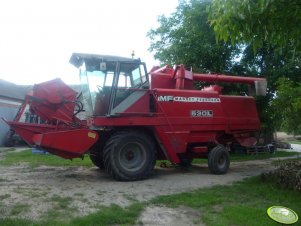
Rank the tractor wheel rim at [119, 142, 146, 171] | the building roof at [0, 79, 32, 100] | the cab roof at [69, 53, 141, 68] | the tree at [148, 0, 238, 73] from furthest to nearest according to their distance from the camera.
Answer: the building roof at [0, 79, 32, 100], the tree at [148, 0, 238, 73], the cab roof at [69, 53, 141, 68], the tractor wheel rim at [119, 142, 146, 171]

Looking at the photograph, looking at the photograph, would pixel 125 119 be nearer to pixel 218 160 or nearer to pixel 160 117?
pixel 160 117

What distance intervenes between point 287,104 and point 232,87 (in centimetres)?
814

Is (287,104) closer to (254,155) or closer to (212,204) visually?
(212,204)

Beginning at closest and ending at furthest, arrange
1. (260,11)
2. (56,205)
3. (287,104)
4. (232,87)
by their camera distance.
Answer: (260,11) < (56,205) < (287,104) < (232,87)

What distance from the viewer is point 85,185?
32.3 feet

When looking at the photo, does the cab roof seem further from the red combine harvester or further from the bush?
the bush

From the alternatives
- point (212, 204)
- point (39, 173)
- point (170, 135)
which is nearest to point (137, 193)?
point (212, 204)

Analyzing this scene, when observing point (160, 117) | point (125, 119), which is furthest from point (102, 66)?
point (160, 117)

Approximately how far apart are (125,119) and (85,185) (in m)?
2.08

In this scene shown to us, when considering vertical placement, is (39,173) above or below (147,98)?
below

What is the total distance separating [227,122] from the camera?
13086mm

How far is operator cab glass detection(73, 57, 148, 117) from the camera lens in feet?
36.6

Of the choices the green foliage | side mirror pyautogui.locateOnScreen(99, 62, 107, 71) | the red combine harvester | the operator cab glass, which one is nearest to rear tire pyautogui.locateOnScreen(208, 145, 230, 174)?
the red combine harvester

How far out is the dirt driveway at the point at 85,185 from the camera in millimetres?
7786
